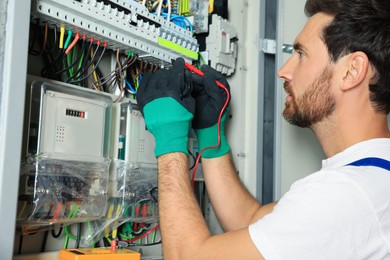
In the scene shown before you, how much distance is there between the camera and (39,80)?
1259mm

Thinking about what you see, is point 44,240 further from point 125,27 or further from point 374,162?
point 374,162

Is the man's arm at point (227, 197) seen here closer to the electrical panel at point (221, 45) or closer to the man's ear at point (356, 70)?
the electrical panel at point (221, 45)

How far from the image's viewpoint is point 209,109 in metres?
1.64

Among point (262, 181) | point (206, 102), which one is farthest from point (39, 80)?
point (262, 181)

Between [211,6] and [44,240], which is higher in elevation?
[211,6]

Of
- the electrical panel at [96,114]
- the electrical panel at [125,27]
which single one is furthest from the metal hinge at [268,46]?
the electrical panel at [125,27]

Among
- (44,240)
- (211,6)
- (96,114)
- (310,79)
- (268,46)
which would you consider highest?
(211,6)

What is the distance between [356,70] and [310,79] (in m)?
0.15

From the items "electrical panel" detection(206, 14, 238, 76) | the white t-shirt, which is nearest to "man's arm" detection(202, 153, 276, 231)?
"electrical panel" detection(206, 14, 238, 76)

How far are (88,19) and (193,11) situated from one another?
2.07 feet

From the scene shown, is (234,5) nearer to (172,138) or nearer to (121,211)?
(172,138)

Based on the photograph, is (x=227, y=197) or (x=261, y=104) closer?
(x=227, y=197)

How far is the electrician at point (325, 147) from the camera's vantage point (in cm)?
108

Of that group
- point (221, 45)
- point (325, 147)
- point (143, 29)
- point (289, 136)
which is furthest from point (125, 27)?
point (289, 136)
